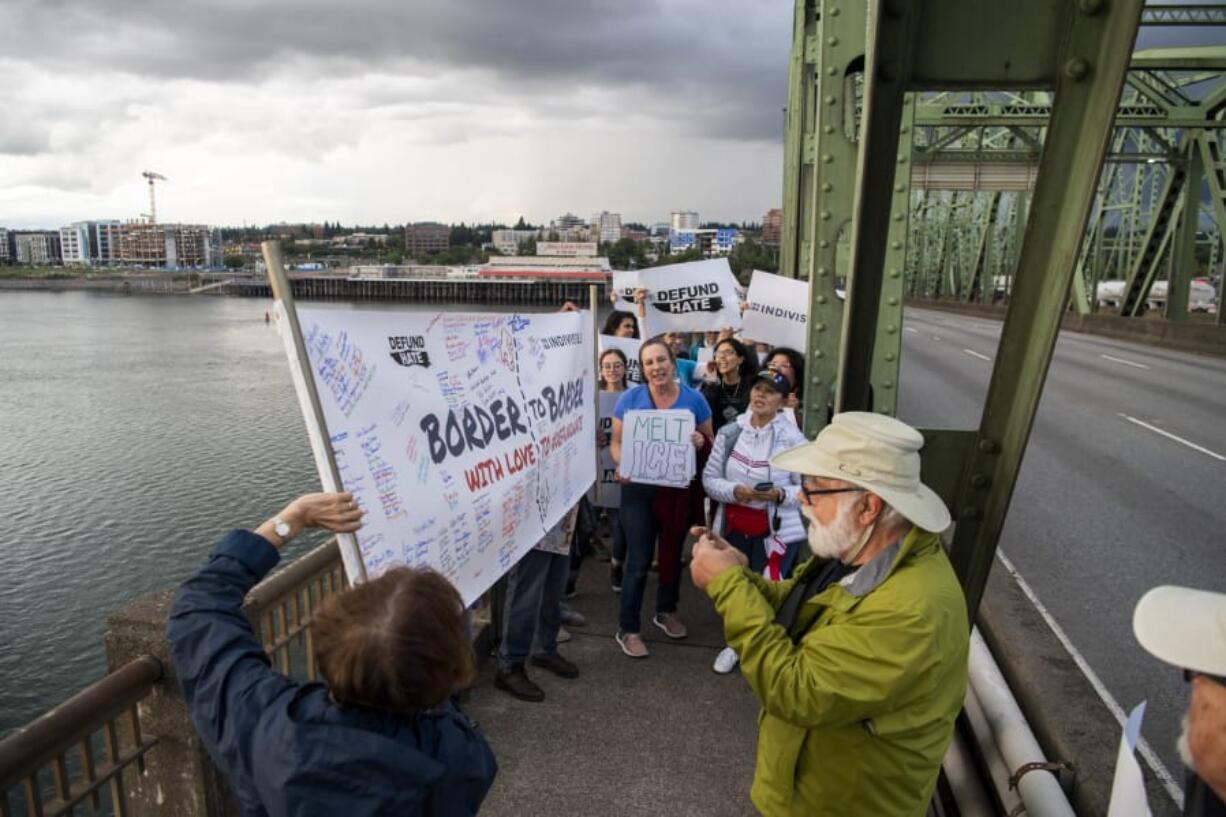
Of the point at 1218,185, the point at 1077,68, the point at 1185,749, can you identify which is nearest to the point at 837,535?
the point at 1185,749

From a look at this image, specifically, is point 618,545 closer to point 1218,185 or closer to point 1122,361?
point 1122,361

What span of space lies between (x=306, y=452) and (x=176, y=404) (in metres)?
10.8

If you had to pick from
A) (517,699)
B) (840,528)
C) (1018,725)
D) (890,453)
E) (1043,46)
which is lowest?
(517,699)

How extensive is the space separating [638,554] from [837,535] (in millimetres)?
2768

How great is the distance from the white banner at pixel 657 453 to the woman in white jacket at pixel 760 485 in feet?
0.50

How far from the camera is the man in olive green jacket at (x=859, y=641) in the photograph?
2.07m

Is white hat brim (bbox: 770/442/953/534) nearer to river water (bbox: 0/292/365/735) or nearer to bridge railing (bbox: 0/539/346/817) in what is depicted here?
bridge railing (bbox: 0/539/346/817)

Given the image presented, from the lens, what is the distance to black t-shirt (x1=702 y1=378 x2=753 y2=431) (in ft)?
20.5

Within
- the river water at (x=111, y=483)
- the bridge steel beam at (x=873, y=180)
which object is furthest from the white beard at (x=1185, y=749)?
the river water at (x=111, y=483)

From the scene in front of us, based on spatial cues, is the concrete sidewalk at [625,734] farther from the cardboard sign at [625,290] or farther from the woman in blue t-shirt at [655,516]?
the cardboard sign at [625,290]

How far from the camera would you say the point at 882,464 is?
90.3 inches

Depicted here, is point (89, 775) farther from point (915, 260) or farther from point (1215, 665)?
point (915, 260)

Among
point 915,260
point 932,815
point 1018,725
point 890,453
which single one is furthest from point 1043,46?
point 915,260

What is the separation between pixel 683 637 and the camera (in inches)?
205
